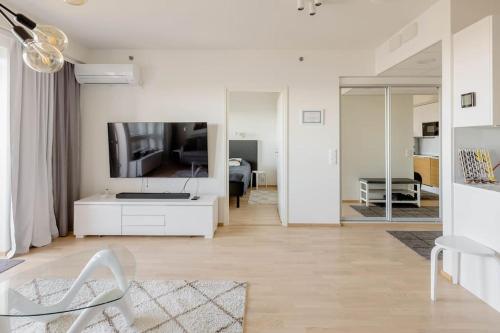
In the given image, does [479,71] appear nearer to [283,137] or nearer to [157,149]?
[283,137]

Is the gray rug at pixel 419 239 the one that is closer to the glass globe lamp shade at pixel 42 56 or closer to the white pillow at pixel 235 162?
the glass globe lamp shade at pixel 42 56

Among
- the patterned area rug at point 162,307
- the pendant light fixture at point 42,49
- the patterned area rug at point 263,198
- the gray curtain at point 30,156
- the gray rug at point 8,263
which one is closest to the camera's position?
the pendant light fixture at point 42,49

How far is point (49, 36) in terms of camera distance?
1574 mm

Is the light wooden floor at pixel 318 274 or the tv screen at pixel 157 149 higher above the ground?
the tv screen at pixel 157 149

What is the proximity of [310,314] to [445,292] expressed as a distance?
1.20m

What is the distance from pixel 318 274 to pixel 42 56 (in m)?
2.63

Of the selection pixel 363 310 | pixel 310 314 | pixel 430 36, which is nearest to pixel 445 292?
pixel 363 310

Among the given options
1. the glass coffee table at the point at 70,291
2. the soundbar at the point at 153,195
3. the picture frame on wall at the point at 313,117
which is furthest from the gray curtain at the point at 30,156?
the picture frame on wall at the point at 313,117

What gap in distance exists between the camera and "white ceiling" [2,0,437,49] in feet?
9.66

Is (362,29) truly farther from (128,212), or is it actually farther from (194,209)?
(128,212)

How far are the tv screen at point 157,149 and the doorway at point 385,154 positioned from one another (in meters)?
2.28

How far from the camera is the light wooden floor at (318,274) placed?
1.99 m

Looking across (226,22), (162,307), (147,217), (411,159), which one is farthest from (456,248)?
(147,217)

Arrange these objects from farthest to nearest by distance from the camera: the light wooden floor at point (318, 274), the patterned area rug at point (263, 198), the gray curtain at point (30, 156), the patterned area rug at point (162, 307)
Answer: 1. the patterned area rug at point (263, 198)
2. the gray curtain at point (30, 156)
3. the light wooden floor at point (318, 274)
4. the patterned area rug at point (162, 307)
